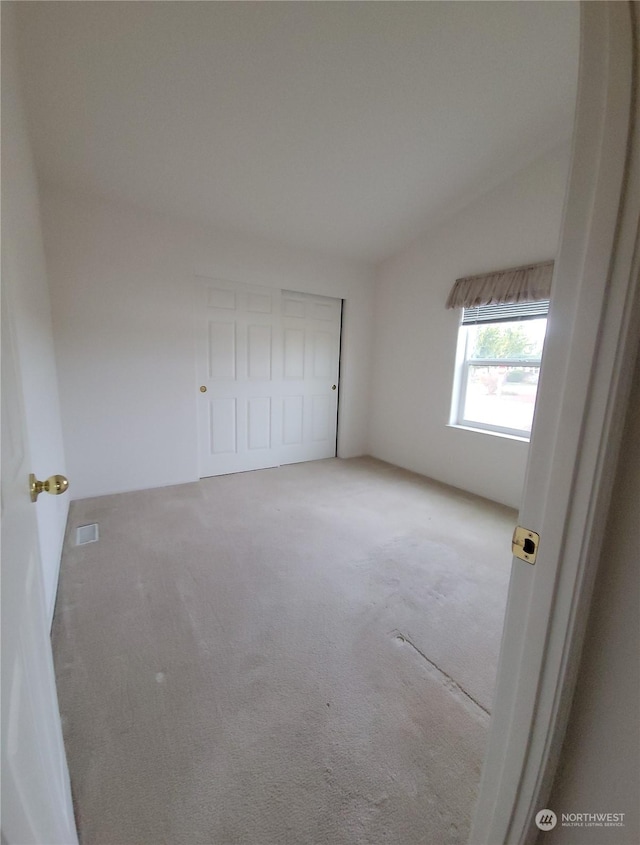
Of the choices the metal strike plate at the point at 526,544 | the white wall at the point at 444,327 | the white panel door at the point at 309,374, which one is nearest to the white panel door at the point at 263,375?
the white panel door at the point at 309,374

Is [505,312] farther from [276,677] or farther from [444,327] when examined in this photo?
[276,677]

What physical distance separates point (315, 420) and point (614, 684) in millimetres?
3747

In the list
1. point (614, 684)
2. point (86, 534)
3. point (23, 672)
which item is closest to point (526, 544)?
point (614, 684)

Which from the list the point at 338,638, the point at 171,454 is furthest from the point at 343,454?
the point at 338,638

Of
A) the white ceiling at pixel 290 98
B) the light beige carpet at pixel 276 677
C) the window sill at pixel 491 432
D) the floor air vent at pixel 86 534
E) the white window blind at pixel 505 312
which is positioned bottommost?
the light beige carpet at pixel 276 677

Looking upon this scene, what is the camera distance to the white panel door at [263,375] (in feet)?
11.2

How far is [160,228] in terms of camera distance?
2947 millimetres

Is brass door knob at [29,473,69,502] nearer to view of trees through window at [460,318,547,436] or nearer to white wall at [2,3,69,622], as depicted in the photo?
white wall at [2,3,69,622]

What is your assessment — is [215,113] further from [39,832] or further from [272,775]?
[272,775]

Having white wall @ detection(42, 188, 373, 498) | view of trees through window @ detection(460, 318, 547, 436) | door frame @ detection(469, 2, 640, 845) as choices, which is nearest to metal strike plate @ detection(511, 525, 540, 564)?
door frame @ detection(469, 2, 640, 845)

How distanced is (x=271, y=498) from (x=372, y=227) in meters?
2.81

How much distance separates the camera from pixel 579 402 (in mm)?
522

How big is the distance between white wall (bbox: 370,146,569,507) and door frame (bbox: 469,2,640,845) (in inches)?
101

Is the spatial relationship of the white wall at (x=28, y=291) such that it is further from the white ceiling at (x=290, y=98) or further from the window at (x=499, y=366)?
the window at (x=499, y=366)
